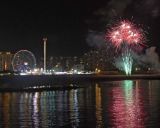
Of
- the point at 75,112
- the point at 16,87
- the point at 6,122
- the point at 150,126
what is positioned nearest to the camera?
the point at 150,126

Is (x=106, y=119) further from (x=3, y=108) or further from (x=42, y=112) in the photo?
(x=3, y=108)

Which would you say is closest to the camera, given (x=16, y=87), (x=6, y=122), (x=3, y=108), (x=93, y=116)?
(x=6, y=122)

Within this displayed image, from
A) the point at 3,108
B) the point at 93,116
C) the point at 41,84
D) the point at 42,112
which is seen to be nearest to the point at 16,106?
the point at 3,108

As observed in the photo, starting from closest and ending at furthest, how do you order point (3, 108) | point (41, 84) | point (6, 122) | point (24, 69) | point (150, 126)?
point (150, 126) < point (6, 122) < point (3, 108) < point (41, 84) < point (24, 69)

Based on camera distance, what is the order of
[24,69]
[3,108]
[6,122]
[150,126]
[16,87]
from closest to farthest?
[150,126], [6,122], [3,108], [16,87], [24,69]

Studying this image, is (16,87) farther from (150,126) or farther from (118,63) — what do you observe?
(118,63)

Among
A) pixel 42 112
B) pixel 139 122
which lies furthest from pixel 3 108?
pixel 139 122

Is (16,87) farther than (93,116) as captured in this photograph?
Yes

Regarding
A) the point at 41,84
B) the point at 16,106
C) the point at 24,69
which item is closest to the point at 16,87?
the point at 41,84

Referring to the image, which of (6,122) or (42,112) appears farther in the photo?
(42,112)
